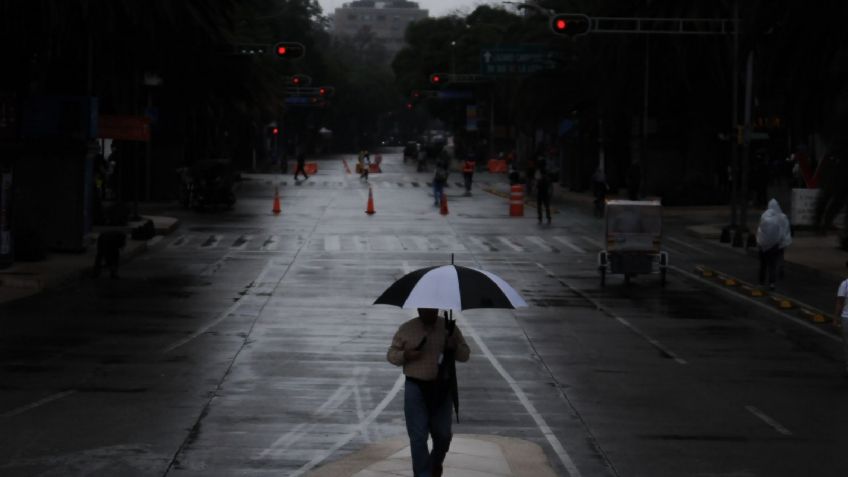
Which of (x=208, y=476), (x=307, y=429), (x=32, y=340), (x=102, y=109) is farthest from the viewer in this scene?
(x=102, y=109)

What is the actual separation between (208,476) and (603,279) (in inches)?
775

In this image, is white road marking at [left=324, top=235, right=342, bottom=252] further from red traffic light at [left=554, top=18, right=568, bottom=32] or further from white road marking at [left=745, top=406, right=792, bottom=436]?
white road marking at [left=745, top=406, right=792, bottom=436]

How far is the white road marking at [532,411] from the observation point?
46.4ft

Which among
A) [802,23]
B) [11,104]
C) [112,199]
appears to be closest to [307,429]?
[11,104]

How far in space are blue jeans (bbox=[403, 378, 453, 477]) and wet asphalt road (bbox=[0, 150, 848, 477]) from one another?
192cm

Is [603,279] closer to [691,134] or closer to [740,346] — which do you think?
[740,346]

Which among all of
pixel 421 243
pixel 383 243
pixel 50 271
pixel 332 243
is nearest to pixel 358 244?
pixel 383 243

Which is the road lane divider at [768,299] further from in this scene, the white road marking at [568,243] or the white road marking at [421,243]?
the white road marking at [421,243]

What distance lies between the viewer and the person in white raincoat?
30750 mm

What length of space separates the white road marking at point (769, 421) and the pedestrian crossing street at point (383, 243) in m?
23.2

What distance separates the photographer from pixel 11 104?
35.0m

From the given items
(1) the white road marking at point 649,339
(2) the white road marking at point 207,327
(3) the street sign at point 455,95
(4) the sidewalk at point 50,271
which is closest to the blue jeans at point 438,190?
(4) the sidewalk at point 50,271

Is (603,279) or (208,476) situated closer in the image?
(208,476)

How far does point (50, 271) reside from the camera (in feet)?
106
